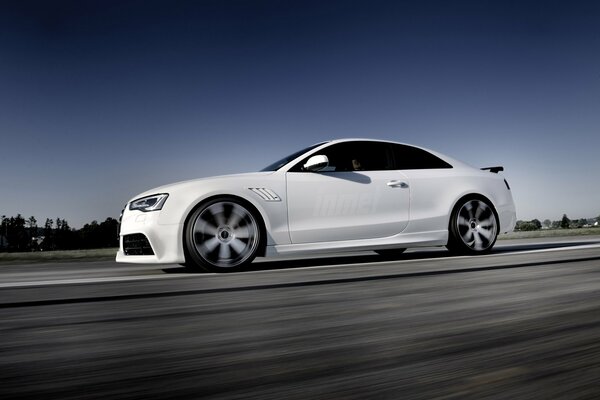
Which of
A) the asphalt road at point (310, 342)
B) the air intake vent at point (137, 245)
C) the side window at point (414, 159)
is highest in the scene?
the side window at point (414, 159)

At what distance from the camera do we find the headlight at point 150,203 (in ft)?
19.2

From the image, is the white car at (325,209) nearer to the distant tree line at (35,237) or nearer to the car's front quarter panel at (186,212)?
the car's front quarter panel at (186,212)

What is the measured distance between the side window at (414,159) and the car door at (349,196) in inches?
5.3

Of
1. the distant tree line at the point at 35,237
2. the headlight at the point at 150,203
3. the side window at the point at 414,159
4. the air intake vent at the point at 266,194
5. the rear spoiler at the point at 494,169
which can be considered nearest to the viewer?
the headlight at the point at 150,203

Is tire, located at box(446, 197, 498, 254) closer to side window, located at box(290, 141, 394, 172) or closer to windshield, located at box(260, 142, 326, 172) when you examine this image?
side window, located at box(290, 141, 394, 172)

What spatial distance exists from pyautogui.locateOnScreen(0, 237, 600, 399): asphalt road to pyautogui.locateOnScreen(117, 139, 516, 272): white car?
1990 mm

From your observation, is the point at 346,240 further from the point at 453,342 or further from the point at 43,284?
the point at 453,342

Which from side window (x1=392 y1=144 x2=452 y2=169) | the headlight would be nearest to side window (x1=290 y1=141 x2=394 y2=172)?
side window (x1=392 y1=144 x2=452 y2=169)

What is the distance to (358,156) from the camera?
7.01 meters

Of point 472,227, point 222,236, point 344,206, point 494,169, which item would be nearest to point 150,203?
point 222,236

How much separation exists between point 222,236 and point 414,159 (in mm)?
2916

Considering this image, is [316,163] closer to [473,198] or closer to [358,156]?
[358,156]

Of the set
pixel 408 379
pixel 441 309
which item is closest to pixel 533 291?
pixel 441 309

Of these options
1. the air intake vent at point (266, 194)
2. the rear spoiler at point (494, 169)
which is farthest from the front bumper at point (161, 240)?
the rear spoiler at point (494, 169)
